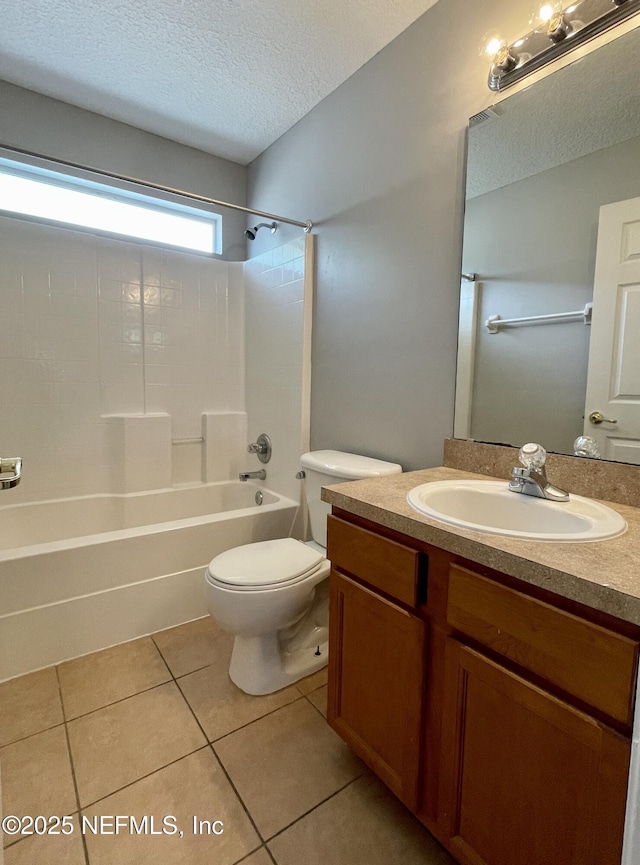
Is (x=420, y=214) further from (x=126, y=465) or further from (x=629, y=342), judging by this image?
(x=126, y=465)

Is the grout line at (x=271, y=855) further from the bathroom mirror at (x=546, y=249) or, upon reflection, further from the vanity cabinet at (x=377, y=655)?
the bathroom mirror at (x=546, y=249)

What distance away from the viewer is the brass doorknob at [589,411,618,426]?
1.12 meters

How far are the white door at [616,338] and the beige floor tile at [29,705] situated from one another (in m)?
1.92

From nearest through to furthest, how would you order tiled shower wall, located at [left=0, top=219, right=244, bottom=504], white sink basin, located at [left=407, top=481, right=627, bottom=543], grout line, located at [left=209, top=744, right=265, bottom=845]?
1. white sink basin, located at [left=407, top=481, right=627, bottom=543]
2. grout line, located at [left=209, top=744, right=265, bottom=845]
3. tiled shower wall, located at [left=0, top=219, right=244, bottom=504]

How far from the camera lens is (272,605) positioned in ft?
4.66

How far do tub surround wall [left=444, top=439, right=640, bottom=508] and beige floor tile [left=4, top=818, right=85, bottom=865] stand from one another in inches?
57.5

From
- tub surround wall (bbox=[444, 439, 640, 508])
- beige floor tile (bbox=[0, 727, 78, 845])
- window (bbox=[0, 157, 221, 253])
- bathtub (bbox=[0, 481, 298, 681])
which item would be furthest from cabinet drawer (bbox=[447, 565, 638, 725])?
window (bbox=[0, 157, 221, 253])

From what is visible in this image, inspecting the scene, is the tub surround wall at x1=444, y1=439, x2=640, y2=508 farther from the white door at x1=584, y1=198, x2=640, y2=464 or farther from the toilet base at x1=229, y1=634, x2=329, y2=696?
the toilet base at x1=229, y1=634, x2=329, y2=696

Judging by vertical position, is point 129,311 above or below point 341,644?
above

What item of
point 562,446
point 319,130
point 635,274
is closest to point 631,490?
point 562,446

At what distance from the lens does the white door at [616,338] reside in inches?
41.4

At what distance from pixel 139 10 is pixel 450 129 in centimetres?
125

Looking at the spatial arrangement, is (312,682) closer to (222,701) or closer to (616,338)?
(222,701)

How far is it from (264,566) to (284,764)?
1.90ft
